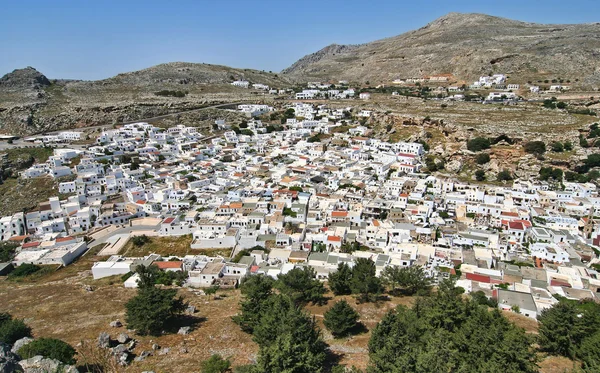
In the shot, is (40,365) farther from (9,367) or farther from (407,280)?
(407,280)

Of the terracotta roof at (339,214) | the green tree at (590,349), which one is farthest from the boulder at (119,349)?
the terracotta roof at (339,214)

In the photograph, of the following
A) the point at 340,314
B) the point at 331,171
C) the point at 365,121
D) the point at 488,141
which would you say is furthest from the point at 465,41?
the point at 340,314

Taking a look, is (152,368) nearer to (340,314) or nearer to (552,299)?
(340,314)

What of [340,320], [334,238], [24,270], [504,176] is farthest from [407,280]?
[504,176]

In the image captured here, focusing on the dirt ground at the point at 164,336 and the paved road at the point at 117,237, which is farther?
the paved road at the point at 117,237

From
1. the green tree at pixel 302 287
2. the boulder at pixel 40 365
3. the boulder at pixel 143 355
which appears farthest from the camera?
the green tree at pixel 302 287

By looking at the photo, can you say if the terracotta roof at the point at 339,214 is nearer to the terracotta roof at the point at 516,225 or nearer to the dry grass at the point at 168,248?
the dry grass at the point at 168,248
